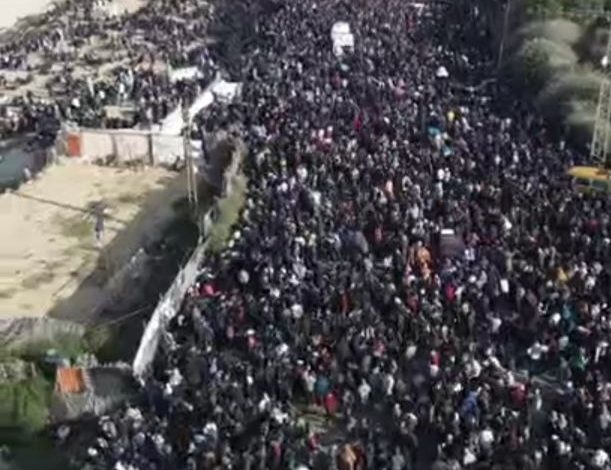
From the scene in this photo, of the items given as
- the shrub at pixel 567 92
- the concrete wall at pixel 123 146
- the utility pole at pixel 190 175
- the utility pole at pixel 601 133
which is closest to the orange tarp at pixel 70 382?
the utility pole at pixel 190 175

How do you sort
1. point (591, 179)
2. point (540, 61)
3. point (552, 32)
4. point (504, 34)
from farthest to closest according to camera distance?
point (504, 34) < point (552, 32) < point (540, 61) < point (591, 179)

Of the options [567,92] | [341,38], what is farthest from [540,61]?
[341,38]

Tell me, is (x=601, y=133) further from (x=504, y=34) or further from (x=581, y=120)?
(x=504, y=34)

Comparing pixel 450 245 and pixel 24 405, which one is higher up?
pixel 450 245

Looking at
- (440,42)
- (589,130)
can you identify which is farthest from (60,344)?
(440,42)

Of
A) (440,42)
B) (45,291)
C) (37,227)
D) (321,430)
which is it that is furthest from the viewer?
(440,42)

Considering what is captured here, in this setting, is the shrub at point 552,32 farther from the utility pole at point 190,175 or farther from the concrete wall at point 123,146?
the utility pole at point 190,175

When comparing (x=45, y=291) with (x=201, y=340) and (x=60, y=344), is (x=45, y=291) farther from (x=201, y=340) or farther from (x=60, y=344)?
(x=201, y=340)

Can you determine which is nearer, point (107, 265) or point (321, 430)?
point (321, 430)
